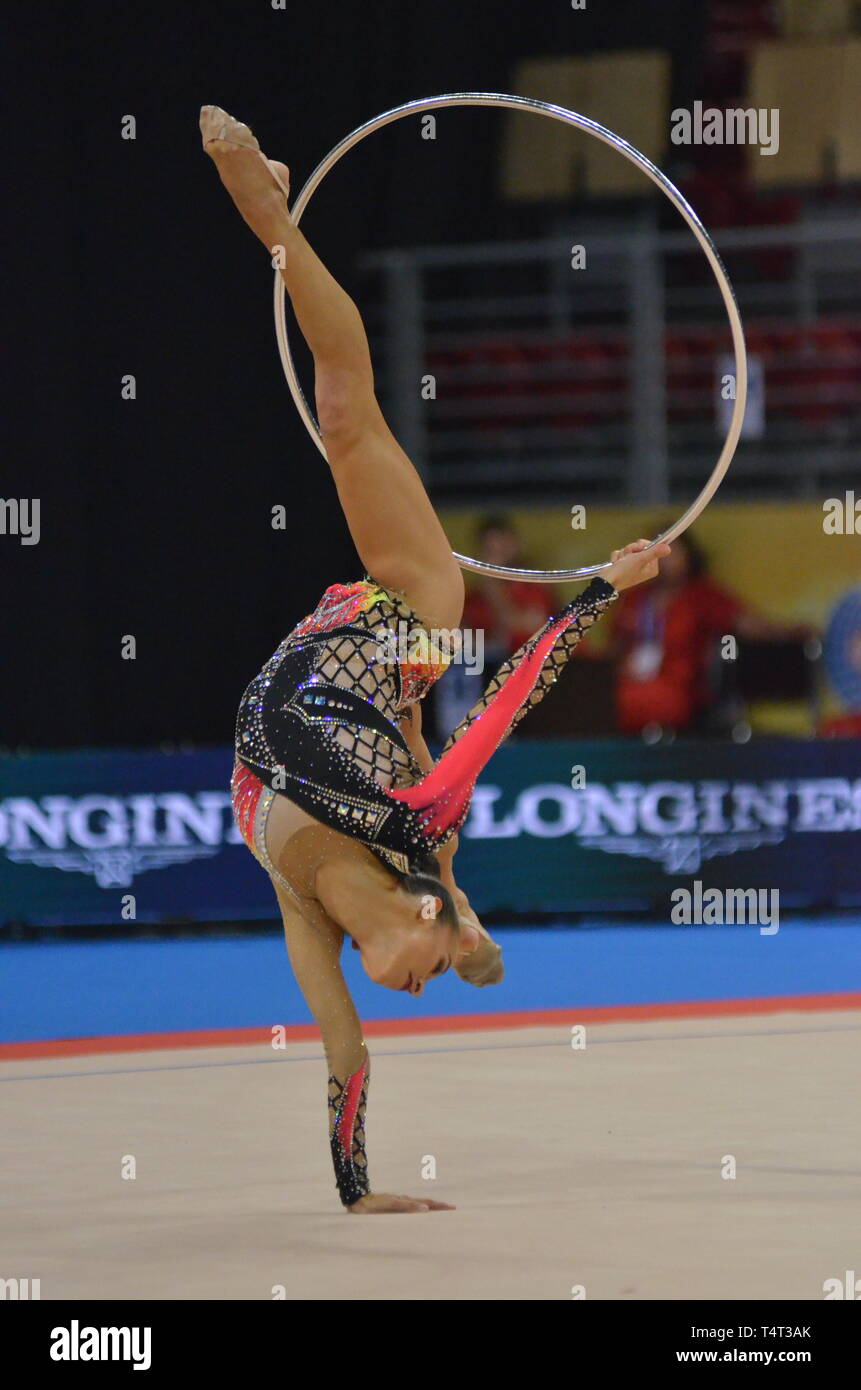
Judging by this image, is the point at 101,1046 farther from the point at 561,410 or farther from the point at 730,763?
the point at 561,410

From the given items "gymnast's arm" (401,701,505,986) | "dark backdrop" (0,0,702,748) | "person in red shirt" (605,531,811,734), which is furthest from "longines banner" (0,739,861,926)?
"gymnast's arm" (401,701,505,986)

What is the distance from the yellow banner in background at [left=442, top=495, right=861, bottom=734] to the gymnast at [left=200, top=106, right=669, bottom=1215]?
235 inches

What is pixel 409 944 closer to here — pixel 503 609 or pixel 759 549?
pixel 503 609

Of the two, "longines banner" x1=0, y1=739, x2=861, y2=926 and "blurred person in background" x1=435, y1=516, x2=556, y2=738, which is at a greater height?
"blurred person in background" x1=435, y1=516, x2=556, y2=738

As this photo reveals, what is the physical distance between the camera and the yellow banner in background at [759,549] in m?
10.4

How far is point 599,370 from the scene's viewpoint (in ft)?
36.4

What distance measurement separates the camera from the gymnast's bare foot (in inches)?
167

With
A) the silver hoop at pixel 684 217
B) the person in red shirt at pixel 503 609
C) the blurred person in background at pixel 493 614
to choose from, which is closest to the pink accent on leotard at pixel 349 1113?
the silver hoop at pixel 684 217

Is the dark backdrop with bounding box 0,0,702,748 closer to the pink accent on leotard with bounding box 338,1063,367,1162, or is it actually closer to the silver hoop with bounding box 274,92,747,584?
the silver hoop with bounding box 274,92,747,584

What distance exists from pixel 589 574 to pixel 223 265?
578cm

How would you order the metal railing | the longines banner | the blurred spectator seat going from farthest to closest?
the metal railing → the blurred spectator seat → the longines banner

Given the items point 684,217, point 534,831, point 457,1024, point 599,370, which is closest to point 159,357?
point 599,370

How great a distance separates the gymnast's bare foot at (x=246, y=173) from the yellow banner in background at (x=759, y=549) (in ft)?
20.4

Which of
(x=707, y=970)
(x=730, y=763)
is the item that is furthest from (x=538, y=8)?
(x=707, y=970)
